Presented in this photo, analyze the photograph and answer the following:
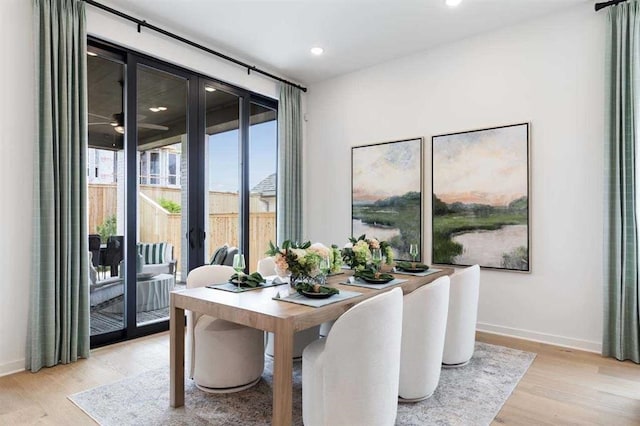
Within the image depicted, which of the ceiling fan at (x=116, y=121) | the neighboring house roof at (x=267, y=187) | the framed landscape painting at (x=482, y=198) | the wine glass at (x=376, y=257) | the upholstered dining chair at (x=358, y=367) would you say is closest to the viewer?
the upholstered dining chair at (x=358, y=367)

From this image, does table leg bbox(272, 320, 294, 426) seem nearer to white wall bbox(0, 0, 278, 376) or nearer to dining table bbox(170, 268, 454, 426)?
dining table bbox(170, 268, 454, 426)

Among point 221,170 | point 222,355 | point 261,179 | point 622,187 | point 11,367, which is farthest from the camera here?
point 261,179

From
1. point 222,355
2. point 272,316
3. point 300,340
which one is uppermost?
point 272,316

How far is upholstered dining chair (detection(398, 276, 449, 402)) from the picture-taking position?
7.70 ft

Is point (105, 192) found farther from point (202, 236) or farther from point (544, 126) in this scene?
point (544, 126)

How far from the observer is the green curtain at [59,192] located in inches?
115

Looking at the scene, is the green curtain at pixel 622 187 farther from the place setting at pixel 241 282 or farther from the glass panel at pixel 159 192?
the glass panel at pixel 159 192

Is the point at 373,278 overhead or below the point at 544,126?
below

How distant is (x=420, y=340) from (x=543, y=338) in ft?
6.32

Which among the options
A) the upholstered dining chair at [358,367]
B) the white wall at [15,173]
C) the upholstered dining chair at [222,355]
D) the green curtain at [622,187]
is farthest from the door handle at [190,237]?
the green curtain at [622,187]

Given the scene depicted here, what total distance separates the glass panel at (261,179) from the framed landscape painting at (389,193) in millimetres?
1027

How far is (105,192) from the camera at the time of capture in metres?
3.55

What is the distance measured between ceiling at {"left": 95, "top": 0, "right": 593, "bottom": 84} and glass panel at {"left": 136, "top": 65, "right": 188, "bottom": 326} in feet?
2.02

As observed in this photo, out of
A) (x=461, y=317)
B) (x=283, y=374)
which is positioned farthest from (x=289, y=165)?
(x=283, y=374)
